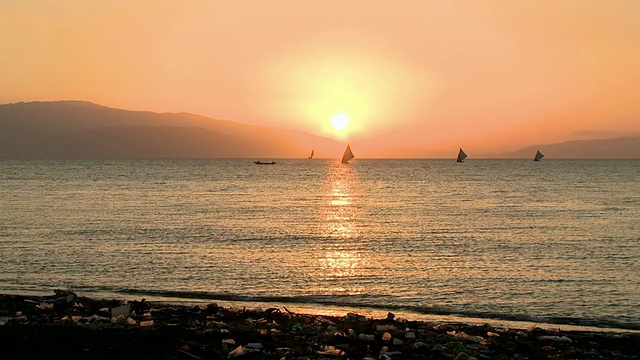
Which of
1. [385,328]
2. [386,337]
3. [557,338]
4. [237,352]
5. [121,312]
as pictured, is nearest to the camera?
[237,352]

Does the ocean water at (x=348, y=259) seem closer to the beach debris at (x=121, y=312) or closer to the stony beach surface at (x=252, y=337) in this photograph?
the stony beach surface at (x=252, y=337)

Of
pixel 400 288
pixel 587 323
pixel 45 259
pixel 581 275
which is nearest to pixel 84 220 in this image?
pixel 45 259

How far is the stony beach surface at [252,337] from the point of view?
14.4 meters

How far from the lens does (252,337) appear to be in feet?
52.7

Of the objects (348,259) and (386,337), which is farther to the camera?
(348,259)

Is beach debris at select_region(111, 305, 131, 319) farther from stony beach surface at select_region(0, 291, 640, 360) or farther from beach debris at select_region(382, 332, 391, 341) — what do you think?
beach debris at select_region(382, 332, 391, 341)

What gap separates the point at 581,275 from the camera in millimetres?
28484

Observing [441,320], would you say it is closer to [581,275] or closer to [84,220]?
[581,275]

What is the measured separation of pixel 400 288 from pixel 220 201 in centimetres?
5289

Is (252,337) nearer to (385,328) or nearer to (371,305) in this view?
(385,328)

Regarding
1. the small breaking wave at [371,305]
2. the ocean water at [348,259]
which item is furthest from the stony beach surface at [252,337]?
the ocean water at [348,259]

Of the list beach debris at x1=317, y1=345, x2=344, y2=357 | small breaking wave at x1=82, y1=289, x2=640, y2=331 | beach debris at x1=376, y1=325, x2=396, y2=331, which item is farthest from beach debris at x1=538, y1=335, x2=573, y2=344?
beach debris at x1=317, y1=345, x2=344, y2=357

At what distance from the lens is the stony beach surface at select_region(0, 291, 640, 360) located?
47.3 ft

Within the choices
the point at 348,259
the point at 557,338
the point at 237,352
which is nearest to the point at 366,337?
the point at 237,352
